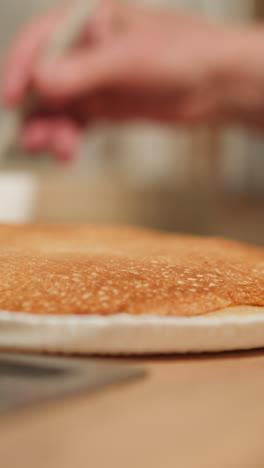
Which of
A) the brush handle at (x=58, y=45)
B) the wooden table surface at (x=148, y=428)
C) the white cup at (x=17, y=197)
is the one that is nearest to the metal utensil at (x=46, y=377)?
the wooden table surface at (x=148, y=428)

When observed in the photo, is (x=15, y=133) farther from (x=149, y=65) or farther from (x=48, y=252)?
(x=48, y=252)

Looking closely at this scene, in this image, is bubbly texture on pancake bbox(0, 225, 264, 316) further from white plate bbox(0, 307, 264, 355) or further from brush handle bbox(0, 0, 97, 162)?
brush handle bbox(0, 0, 97, 162)

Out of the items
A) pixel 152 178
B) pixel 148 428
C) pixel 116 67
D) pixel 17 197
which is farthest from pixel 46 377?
pixel 152 178

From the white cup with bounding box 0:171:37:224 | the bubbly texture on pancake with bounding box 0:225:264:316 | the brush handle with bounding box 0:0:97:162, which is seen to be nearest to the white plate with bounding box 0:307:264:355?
the bubbly texture on pancake with bounding box 0:225:264:316

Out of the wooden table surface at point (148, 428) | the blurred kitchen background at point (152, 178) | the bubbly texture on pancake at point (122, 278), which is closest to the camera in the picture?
the wooden table surface at point (148, 428)

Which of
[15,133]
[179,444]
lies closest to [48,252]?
[179,444]

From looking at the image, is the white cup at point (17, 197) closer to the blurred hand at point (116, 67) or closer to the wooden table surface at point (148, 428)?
the blurred hand at point (116, 67)
